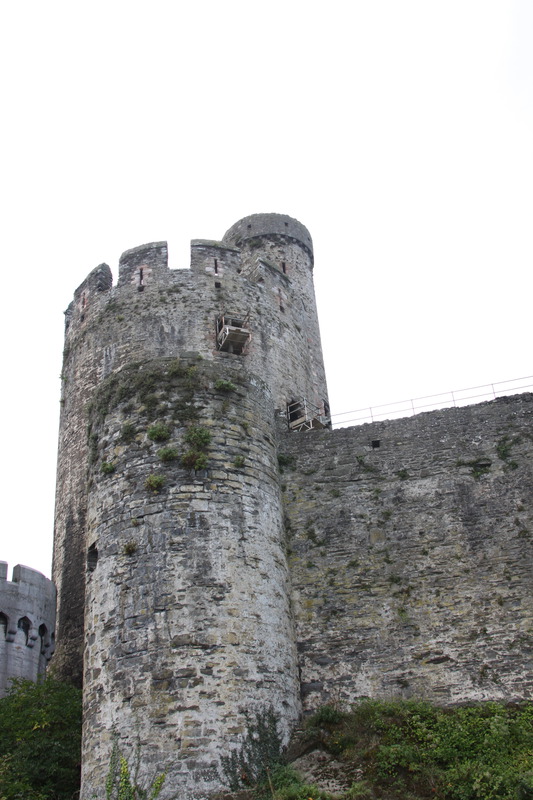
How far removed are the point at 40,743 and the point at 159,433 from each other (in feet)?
17.6

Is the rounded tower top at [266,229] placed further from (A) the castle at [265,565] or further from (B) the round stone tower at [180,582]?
(B) the round stone tower at [180,582]

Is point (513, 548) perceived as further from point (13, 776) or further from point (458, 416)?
point (13, 776)

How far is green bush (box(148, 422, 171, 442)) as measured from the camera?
1411 centimetres

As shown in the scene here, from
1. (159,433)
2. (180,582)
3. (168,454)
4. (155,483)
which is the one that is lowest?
(180,582)

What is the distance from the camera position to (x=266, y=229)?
2664 cm

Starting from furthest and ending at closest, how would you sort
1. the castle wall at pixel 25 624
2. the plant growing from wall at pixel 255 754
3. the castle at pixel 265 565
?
1. the castle wall at pixel 25 624
2. the castle at pixel 265 565
3. the plant growing from wall at pixel 255 754

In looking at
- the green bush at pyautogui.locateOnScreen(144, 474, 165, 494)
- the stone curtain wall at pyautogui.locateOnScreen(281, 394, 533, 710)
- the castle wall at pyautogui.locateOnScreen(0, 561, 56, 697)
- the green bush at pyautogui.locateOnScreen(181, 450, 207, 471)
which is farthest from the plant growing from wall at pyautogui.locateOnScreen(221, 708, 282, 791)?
the castle wall at pyautogui.locateOnScreen(0, 561, 56, 697)

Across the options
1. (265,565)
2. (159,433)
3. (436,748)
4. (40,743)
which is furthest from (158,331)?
(436,748)

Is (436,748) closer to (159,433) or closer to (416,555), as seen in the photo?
(416,555)

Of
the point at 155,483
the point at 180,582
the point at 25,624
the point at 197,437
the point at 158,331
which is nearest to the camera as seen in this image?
the point at 180,582

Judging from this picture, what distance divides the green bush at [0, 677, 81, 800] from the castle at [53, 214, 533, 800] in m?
1.07

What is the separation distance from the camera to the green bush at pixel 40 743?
42.1ft

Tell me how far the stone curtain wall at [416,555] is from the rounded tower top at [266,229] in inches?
440

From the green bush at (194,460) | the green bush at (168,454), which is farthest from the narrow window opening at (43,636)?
the green bush at (194,460)
